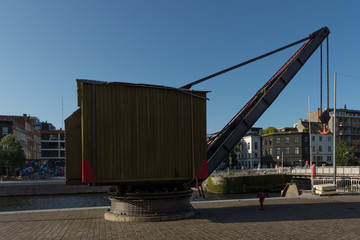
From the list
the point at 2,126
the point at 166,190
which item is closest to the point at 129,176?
the point at 166,190

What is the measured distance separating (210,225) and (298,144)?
256ft

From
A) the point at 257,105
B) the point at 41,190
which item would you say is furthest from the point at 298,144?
the point at 257,105

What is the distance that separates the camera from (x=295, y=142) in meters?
83.4

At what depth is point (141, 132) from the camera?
506 inches

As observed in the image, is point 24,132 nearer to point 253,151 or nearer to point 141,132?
point 253,151

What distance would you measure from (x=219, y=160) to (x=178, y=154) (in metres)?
3.12

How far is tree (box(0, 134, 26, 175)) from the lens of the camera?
196ft

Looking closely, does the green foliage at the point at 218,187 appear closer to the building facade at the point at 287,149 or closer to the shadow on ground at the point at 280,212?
the shadow on ground at the point at 280,212

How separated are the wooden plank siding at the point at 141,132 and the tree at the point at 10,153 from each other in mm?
56765

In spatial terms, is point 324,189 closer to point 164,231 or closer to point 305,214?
point 305,214

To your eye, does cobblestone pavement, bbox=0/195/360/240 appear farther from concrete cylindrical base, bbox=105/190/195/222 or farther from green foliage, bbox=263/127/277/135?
green foliage, bbox=263/127/277/135

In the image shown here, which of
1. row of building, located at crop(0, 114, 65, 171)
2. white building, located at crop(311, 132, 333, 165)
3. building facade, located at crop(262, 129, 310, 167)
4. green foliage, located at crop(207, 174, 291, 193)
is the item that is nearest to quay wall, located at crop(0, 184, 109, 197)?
green foliage, located at crop(207, 174, 291, 193)

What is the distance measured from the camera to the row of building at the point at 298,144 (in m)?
83.1

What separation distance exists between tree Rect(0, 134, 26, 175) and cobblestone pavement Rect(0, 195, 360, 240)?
51.6m
